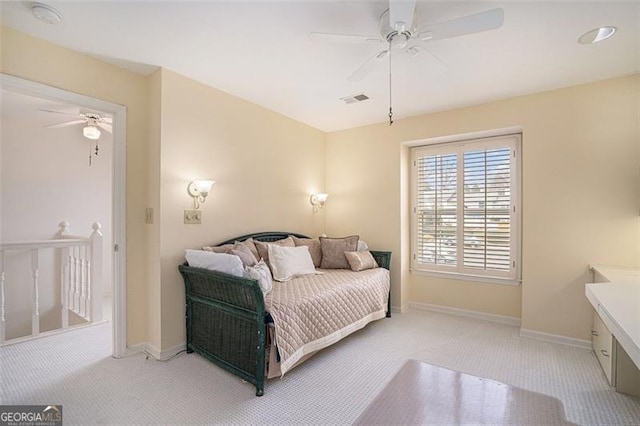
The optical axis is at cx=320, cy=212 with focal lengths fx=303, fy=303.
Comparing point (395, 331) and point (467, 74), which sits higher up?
point (467, 74)

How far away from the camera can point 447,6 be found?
1.85 m

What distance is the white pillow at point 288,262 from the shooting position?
3081mm

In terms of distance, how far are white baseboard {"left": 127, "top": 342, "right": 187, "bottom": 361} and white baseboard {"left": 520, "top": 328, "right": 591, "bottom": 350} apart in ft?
11.2

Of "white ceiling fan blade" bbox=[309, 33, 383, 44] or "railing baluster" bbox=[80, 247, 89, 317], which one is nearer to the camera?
"white ceiling fan blade" bbox=[309, 33, 383, 44]

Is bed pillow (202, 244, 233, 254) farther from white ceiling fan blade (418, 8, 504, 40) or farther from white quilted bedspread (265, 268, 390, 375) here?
white ceiling fan blade (418, 8, 504, 40)

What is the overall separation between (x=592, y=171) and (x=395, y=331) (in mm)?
2469

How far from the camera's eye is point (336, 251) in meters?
3.79

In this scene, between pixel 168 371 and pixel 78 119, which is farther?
pixel 78 119

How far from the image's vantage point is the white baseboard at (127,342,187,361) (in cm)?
261

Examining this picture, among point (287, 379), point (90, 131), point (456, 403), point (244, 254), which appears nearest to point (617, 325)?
point (456, 403)

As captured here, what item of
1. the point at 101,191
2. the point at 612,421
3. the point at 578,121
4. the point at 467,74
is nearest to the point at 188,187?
the point at 467,74

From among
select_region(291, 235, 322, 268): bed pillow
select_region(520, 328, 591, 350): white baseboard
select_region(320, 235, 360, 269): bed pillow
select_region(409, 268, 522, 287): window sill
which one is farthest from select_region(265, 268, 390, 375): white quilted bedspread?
select_region(520, 328, 591, 350): white baseboard

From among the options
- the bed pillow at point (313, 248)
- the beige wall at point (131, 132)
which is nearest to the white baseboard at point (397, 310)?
the bed pillow at point (313, 248)

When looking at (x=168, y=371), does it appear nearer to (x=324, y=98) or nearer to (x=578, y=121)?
(x=324, y=98)
